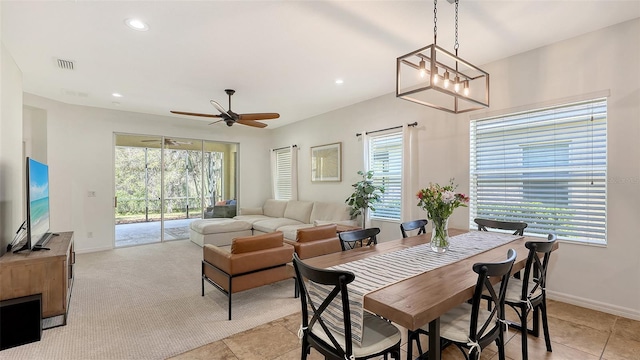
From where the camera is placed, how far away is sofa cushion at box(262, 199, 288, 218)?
6852 millimetres

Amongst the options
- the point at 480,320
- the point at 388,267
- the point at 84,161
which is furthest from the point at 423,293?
the point at 84,161

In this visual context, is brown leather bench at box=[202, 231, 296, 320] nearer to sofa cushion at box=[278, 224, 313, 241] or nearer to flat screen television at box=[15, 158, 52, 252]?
flat screen television at box=[15, 158, 52, 252]

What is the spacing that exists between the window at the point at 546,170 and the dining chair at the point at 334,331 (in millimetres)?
2701

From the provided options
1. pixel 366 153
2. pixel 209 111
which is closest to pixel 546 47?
pixel 366 153

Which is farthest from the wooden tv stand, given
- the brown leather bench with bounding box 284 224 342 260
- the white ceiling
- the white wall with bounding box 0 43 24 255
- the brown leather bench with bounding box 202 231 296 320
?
the brown leather bench with bounding box 284 224 342 260

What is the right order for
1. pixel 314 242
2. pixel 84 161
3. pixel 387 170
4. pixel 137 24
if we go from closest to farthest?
pixel 137 24, pixel 314 242, pixel 387 170, pixel 84 161

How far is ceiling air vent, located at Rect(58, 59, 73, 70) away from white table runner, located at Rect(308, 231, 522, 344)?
4.06m

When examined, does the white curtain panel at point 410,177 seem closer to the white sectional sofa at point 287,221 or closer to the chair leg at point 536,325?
the white sectional sofa at point 287,221

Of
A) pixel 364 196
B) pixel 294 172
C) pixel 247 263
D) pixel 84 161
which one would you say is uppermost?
pixel 84 161

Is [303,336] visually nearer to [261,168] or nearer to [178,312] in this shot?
[178,312]

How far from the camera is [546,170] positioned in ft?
10.6

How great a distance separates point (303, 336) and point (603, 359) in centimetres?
233

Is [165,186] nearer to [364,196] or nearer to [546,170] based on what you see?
[364,196]

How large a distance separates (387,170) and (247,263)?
9.74 ft
